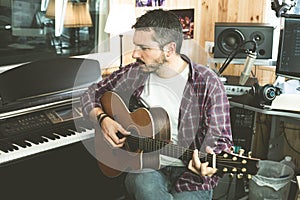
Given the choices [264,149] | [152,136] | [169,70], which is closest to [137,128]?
[152,136]

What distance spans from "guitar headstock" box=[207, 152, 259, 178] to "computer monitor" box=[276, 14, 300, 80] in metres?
1.34

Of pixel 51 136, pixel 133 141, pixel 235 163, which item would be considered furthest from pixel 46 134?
pixel 235 163

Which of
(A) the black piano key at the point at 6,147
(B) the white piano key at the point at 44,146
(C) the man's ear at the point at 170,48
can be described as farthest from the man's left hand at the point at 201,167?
(A) the black piano key at the point at 6,147

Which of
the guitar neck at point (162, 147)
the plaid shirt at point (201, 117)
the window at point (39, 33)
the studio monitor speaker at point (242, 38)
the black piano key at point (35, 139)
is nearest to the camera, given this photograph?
the guitar neck at point (162, 147)

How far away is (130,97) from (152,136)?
0.27 meters

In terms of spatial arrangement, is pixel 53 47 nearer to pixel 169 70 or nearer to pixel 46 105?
pixel 46 105

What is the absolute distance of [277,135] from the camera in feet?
9.86

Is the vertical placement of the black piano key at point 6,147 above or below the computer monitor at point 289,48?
below

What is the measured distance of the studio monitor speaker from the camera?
2.88 m

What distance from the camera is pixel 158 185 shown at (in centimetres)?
195

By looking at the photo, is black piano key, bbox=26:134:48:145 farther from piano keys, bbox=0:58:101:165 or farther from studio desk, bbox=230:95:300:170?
studio desk, bbox=230:95:300:170

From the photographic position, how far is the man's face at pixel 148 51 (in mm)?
1904

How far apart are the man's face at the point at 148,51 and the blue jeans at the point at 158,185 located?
47cm

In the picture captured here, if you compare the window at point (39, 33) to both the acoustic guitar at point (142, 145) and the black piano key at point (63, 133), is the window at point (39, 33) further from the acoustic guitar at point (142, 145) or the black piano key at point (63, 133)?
the acoustic guitar at point (142, 145)
